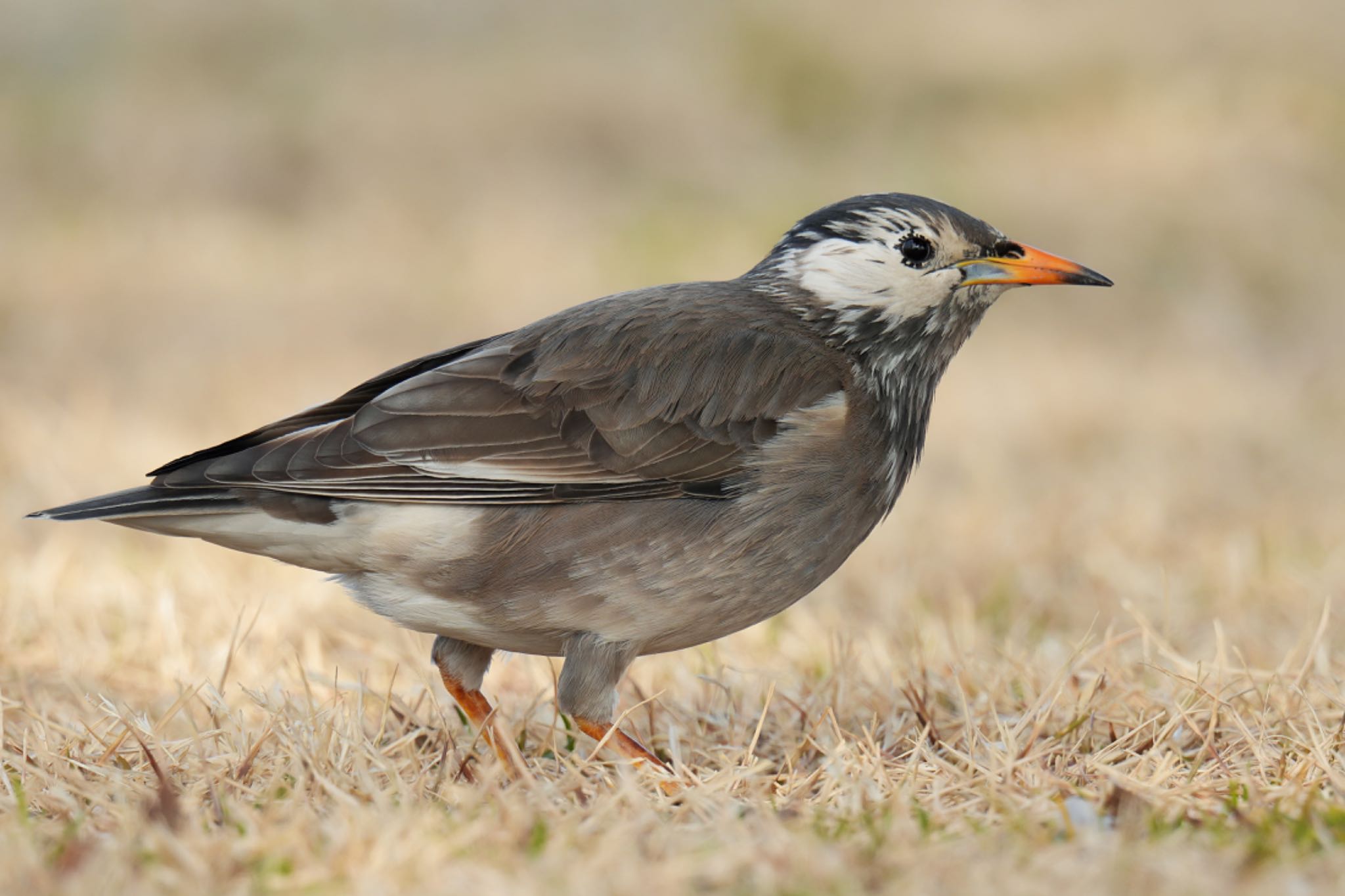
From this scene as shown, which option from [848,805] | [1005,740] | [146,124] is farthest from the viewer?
[146,124]

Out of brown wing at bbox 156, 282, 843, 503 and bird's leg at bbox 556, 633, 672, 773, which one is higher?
brown wing at bbox 156, 282, 843, 503

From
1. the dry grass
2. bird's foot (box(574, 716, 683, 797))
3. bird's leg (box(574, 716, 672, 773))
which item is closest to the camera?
the dry grass

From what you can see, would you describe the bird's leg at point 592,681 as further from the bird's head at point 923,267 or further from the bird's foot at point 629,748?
the bird's head at point 923,267

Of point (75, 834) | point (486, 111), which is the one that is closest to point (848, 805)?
point (75, 834)

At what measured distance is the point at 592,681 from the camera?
3.92m

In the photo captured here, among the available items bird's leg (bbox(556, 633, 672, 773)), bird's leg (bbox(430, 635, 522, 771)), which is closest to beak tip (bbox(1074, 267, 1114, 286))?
bird's leg (bbox(556, 633, 672, 773))

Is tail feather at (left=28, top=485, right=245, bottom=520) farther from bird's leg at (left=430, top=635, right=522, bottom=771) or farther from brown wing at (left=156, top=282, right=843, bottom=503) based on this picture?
bird's leg at (left=430, top=635, right=522, bottom=771)

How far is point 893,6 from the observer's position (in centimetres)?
1692

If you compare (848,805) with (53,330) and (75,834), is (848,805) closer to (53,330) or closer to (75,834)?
(75,834)

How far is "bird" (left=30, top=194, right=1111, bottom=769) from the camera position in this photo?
391 centimetres

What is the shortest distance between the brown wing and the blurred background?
1116 mm

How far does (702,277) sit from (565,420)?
26.1 ft

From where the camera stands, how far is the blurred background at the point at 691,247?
5918 millimetres

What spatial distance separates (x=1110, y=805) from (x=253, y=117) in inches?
525
